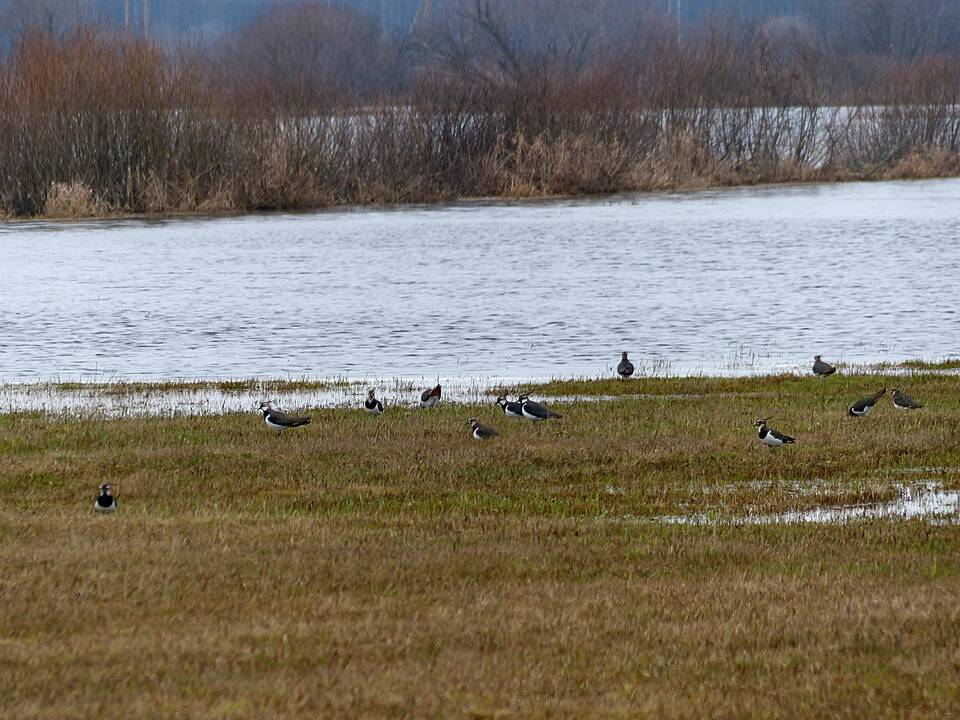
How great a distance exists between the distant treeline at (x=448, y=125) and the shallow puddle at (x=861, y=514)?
119ft

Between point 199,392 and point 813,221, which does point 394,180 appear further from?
point 199,392

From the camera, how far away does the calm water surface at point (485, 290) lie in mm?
21266

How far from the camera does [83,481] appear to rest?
11914 millimetres

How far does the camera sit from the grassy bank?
6902 millimetres

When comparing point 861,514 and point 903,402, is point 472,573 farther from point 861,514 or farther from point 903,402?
point 903,402

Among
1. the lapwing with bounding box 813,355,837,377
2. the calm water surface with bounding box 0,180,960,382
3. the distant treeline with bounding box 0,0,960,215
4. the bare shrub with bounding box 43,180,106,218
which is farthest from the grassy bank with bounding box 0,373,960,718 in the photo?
the distant treeline with bounding box 0,0,960,215

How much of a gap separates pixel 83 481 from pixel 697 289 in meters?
18.7

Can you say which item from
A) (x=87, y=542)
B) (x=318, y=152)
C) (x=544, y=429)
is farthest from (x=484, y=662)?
(x=318, y=152)

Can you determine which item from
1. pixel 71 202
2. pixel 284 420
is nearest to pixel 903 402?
pixel 284 420

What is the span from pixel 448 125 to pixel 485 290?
70.6ft

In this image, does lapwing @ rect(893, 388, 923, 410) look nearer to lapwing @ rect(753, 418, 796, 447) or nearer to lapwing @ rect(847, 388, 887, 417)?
lapwing @ rect(847, 388, 887, 417)

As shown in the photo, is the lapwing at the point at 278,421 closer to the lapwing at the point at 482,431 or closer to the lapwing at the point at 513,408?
the lapwing at the point at 482,431

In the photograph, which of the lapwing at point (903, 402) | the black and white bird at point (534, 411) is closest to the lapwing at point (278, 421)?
the black and white bird at point (534, 411)

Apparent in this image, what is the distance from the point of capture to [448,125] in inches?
1976
